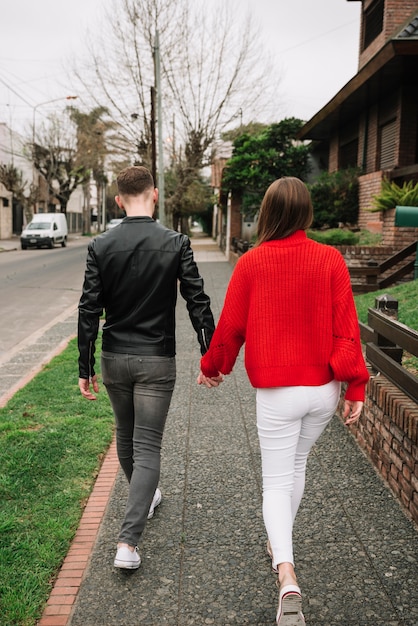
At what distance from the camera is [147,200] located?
10.0 ft

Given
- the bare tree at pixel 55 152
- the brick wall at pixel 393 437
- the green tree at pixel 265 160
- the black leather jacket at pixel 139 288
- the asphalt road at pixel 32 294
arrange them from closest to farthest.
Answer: the black leather jacket at pixel 139 288, the brick wall at pixel 393 437, the asphalt road at pixel 32 294, the green tree at pixel 265 160, the bare tree at pixel 55 152

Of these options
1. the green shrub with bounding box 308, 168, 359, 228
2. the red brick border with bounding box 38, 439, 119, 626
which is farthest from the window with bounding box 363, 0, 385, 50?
the red brick border with bounding box 38, 439, 119, 626

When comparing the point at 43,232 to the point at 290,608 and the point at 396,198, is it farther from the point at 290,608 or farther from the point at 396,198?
the point at 290,608

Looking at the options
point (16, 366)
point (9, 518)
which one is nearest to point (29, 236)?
point (16, 366)

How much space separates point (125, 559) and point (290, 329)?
137 cm

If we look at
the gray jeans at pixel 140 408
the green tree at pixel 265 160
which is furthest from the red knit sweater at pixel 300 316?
the green tree at pixel 265 160

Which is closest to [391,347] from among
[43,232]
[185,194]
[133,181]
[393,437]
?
[393,437]

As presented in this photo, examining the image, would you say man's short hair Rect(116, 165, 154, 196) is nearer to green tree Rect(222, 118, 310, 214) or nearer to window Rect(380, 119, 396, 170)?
window Rect(380, 119, 396, 170)

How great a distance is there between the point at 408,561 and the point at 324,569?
44 cm

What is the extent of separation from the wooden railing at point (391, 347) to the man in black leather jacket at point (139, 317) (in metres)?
1.50

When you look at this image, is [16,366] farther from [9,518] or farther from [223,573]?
[223,573]

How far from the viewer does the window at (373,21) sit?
60.7 ft

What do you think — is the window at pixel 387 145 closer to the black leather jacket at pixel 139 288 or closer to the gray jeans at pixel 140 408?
the black leather jacket at pixel 139 288

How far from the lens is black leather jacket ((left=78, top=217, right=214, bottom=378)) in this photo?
295cm
